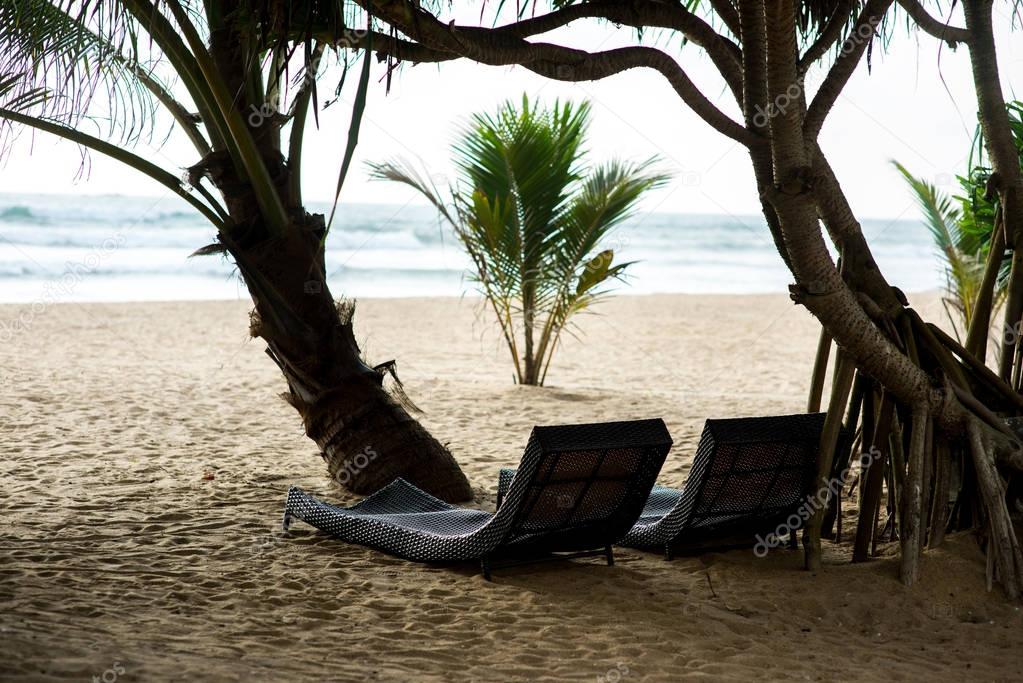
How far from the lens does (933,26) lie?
423cm

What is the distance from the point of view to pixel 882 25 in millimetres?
4551

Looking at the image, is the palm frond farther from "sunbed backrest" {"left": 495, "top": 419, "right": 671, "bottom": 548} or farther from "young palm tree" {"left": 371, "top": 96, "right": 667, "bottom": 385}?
"young palm tree" {"left": 371, "top": 96, "right": 667, "bottom": 385}

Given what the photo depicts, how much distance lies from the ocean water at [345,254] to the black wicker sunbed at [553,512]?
12560mm

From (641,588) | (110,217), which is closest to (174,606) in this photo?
(641,588)

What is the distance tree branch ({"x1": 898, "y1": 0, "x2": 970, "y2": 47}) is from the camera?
4.10m

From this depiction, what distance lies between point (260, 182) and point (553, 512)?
80.1 inches

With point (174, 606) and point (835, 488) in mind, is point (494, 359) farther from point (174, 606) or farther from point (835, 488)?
point (174, 606)

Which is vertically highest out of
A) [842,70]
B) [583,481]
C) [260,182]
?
[842,70]

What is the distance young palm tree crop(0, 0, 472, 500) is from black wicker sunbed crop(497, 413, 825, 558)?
1359 millimetres

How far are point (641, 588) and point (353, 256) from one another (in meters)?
21.5

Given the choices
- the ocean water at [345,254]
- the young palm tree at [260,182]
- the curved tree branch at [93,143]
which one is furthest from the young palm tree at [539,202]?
the ocean water at [345,254]

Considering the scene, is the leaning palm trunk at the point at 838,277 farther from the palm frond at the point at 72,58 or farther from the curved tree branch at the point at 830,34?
the palm frond at the point at 72,58

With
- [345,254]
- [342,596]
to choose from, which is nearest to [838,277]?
[342,596]

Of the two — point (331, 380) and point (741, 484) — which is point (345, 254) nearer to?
point (331, 380)
